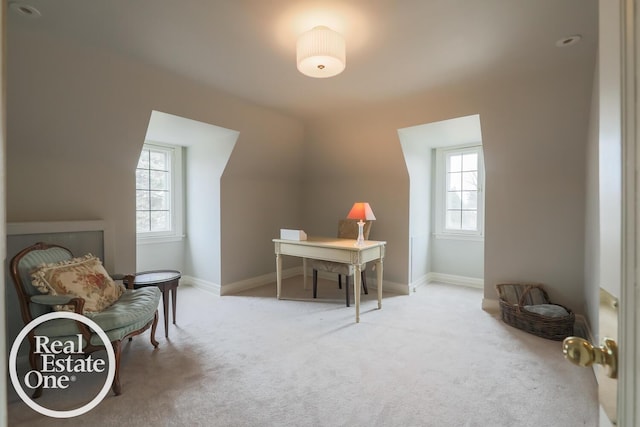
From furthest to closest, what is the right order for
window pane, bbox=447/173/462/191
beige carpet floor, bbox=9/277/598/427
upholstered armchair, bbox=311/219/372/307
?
1. window pane, bbox=447/173/462/191
2. upholstered armchair, bbox=311/219/372/307
3. beige carpet floor, bbox=9/277/598/427

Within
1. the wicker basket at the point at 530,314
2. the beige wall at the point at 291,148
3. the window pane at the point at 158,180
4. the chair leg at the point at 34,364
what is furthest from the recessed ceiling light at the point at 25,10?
the wicker basket at the point at 530,314

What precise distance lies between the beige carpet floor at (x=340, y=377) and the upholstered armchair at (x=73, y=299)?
304 millimetres

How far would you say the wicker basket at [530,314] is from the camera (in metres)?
2.62

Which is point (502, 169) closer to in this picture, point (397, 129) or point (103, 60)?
point (397, 129)

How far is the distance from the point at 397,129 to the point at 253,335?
2.61m

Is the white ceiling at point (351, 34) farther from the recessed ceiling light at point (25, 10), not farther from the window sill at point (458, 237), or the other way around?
the window sill at point (458, 237)

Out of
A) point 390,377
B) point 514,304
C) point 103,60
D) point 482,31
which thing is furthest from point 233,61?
point 514,304

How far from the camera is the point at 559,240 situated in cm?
301

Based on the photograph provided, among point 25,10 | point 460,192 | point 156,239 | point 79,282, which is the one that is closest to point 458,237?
point 460,192

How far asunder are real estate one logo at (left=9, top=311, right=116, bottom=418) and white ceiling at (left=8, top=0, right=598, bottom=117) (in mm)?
1816

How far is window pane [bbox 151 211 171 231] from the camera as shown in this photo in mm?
4254

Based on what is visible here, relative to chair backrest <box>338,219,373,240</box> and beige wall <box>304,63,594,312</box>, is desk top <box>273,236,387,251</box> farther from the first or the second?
beige wall <box>304,63,594,312</box>

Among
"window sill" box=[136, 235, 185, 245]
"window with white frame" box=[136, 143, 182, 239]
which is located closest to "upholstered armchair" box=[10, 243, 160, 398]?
"window sill" box=[136, 235, 185, 245]

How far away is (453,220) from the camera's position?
4.53 metres
